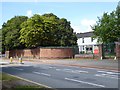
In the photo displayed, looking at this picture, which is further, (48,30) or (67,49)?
(48,30)

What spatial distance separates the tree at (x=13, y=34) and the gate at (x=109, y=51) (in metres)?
29.0

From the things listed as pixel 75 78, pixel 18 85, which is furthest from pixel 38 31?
pixel 18 85

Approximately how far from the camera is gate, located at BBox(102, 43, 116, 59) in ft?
132

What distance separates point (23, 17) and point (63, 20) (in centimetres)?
1330

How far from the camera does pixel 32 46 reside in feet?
195

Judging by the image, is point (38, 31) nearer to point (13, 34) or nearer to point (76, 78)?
point (13, 34)

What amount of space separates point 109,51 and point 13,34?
30933 millimetres

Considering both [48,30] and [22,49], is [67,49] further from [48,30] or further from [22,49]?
[22,49]

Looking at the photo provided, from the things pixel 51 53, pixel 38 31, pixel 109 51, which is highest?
pixel 38 31

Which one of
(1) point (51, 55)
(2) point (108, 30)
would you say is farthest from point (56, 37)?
(2) point (108, 30)

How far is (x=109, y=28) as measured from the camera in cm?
5194

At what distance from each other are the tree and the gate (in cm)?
2899

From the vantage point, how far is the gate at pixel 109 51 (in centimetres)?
4030

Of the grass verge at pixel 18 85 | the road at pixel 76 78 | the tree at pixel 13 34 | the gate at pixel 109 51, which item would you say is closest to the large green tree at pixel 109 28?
the gate at pixel 109 51
